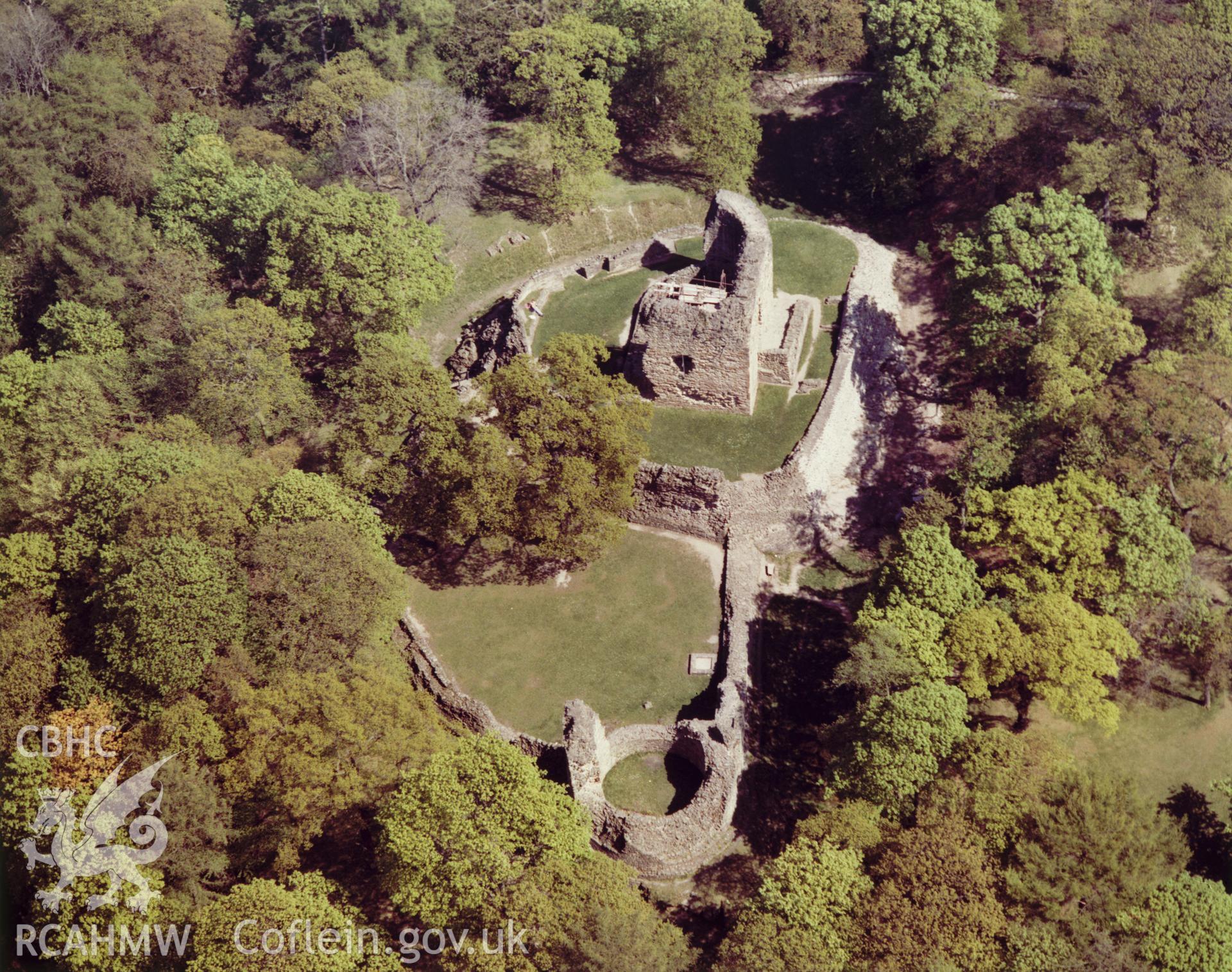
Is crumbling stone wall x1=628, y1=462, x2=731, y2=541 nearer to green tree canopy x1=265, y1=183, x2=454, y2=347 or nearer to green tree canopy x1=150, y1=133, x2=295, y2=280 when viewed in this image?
green tree canopy x1=265, y1=183, x2=454, y2=347

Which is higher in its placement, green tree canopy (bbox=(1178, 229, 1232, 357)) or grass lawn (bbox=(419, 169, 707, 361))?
green tree canopy (bbox=(1178, 229, 1232, 357))

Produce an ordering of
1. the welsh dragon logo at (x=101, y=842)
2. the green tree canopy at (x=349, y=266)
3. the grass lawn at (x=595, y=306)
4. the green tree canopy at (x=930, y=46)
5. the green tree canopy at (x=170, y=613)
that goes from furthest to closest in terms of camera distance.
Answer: the green tree canopy at (x=930, y=46) < the grass lawn at (x=595, y=306) < the green tree canopy at (x=349, y=266) < the green tree canopy at (x=170, y=613) < the welsh dragon logo at (x=101, y=842)

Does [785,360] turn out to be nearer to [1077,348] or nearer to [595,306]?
[595,306]

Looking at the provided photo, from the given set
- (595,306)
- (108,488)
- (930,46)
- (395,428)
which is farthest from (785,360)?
(108,488)

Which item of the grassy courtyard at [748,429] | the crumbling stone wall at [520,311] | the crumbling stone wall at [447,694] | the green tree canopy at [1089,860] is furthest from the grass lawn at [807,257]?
the green tree canopy at [1089,860]

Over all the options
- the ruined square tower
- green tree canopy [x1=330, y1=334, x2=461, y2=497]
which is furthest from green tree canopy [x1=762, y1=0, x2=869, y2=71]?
green tree canopy [x1=330, y1=334, x2=461, y2=497]

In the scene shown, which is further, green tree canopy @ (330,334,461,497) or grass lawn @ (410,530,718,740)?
green tree canopy @ (330,334,461,497)

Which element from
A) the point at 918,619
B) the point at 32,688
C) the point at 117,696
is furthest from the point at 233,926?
the point at 918,619

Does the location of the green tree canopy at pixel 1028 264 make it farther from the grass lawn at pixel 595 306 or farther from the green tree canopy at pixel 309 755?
the green tree canopy at pixel 309 755
